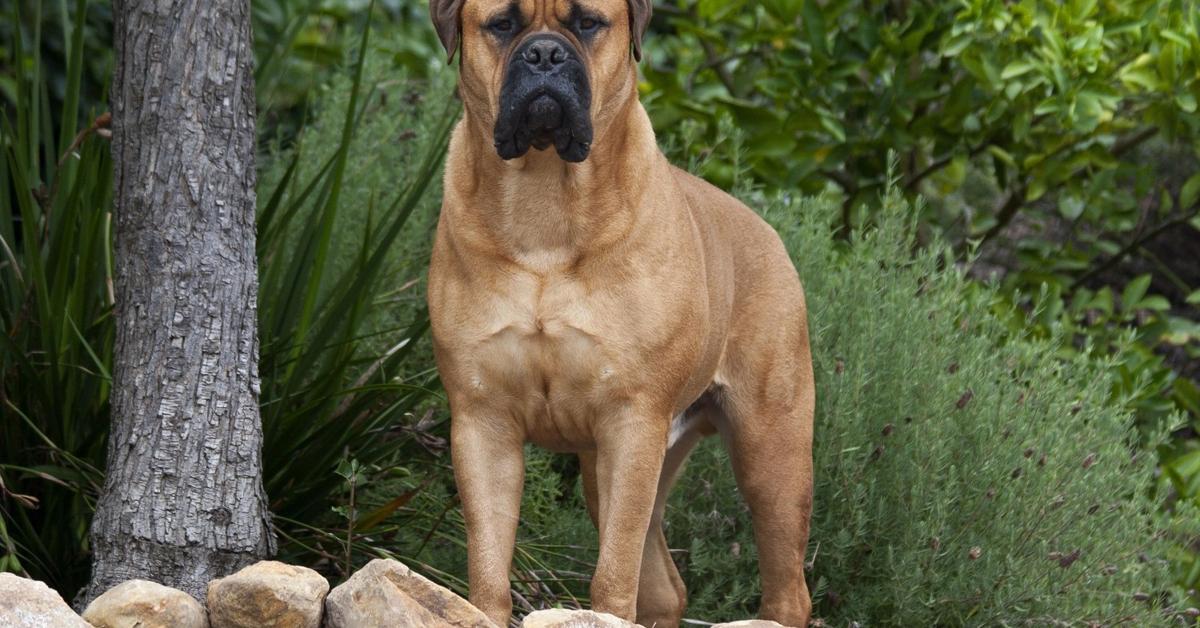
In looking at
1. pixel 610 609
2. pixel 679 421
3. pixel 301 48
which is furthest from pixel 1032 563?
pixel 301 48

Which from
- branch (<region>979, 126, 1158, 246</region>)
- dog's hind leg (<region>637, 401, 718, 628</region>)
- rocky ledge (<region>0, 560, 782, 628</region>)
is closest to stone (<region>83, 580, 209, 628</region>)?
rocky ledge (<region>0, 560, 782, 628</region>)

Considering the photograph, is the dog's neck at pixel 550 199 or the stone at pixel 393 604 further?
the dog's neck at pixel 550 199

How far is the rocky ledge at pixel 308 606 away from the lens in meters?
2.85

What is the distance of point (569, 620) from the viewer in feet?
9.34

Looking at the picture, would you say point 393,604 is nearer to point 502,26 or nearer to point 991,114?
point 502,26

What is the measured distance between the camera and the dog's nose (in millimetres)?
3146

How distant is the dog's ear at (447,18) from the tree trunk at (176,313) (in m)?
0.46

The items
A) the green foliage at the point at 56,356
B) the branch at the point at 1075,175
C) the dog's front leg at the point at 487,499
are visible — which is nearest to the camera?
the dog's front leg at the point at 487,499

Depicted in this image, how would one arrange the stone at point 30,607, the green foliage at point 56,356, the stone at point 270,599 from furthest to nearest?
the green foliage at point 56,356 → the stone at point 270,599 → the stone at point 30,607

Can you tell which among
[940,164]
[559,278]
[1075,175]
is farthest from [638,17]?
[1075,175]

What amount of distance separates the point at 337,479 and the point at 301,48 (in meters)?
3.38

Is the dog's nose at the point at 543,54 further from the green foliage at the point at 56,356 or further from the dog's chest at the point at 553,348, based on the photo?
the green foliage at the point at 56,356

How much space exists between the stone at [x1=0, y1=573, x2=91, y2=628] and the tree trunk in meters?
0.66

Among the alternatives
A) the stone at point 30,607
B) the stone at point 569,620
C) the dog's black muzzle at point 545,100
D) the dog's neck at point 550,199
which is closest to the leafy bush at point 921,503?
the dog's neck at point 550,199
